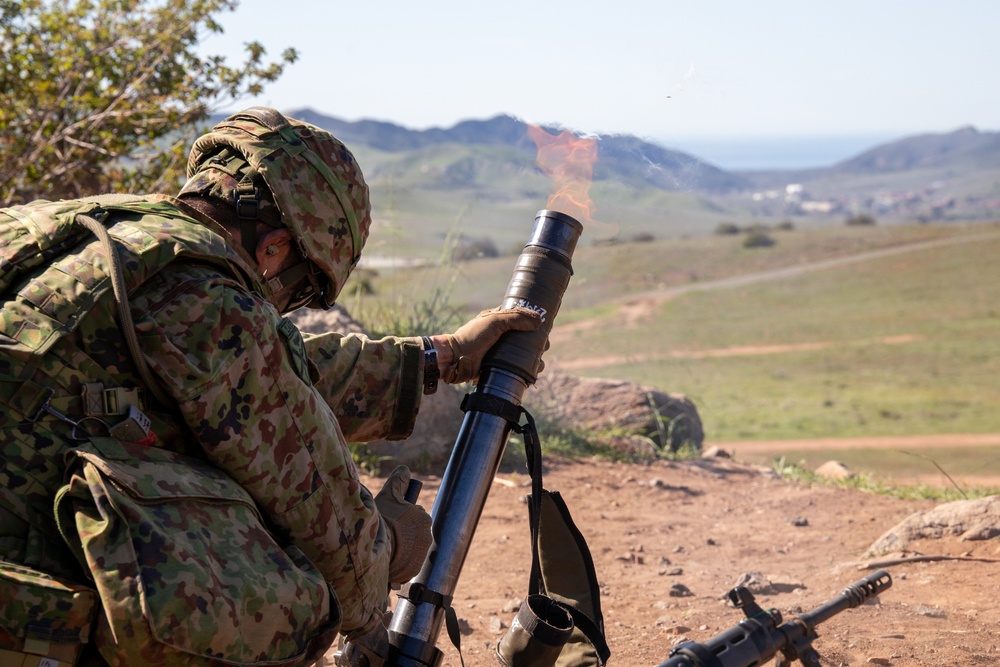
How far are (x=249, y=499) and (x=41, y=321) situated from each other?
1.85ft

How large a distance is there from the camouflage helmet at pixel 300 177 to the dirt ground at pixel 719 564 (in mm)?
1698

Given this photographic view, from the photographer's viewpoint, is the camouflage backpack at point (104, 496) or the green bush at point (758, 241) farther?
the green bush at point (758, 241)

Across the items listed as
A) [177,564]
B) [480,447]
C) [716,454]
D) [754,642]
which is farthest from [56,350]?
[716,454]

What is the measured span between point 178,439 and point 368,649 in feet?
2.62

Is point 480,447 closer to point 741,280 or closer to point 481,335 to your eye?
point 481,335

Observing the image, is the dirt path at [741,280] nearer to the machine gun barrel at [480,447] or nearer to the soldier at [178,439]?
the machine gun barrel at [480,447]

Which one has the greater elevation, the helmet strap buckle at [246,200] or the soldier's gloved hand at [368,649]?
the helmet strap buckle at [246,200]

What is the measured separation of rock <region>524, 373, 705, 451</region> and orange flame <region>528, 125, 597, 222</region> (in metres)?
3.85

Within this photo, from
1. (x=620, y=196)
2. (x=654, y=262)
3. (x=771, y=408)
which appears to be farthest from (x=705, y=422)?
(x=654, y=262)

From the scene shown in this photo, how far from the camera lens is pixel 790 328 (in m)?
23.0

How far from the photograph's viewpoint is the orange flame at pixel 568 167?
3.50 m

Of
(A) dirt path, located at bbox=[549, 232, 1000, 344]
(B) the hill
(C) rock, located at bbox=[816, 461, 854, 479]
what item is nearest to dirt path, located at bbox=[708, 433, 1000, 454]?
(B) the hill

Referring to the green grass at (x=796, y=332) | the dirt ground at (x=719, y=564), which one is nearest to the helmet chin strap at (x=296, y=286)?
the dirt ground at (x=719, y=564)

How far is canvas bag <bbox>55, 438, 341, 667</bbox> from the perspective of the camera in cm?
191
